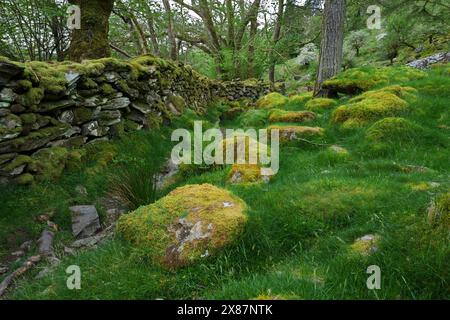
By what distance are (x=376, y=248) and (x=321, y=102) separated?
7323 mm

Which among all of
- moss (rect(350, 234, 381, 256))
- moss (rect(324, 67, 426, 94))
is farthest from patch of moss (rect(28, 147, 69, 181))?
moss (rect(324, 67, 426, 94))

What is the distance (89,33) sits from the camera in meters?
8.59

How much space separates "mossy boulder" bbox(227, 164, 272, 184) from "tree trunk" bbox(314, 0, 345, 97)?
602 cm

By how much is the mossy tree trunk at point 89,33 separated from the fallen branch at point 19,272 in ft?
18.6

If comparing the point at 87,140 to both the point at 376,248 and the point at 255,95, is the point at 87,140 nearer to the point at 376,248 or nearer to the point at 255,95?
the point at 376,248

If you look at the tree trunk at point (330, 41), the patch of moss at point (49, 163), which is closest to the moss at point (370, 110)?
the tree trunk at point (330, 41)

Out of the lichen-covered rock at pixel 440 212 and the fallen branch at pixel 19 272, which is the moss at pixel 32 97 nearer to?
the fallen branch at pixel 19 272

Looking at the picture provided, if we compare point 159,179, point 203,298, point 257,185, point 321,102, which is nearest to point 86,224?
point 159,179

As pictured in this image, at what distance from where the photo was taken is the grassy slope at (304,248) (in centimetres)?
264

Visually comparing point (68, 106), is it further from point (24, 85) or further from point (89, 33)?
point (89, 33)

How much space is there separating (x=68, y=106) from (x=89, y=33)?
3.24 metres

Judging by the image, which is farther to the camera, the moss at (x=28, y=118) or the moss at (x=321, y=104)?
the moss at (x=321, y=104)

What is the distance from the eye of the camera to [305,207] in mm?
4008
